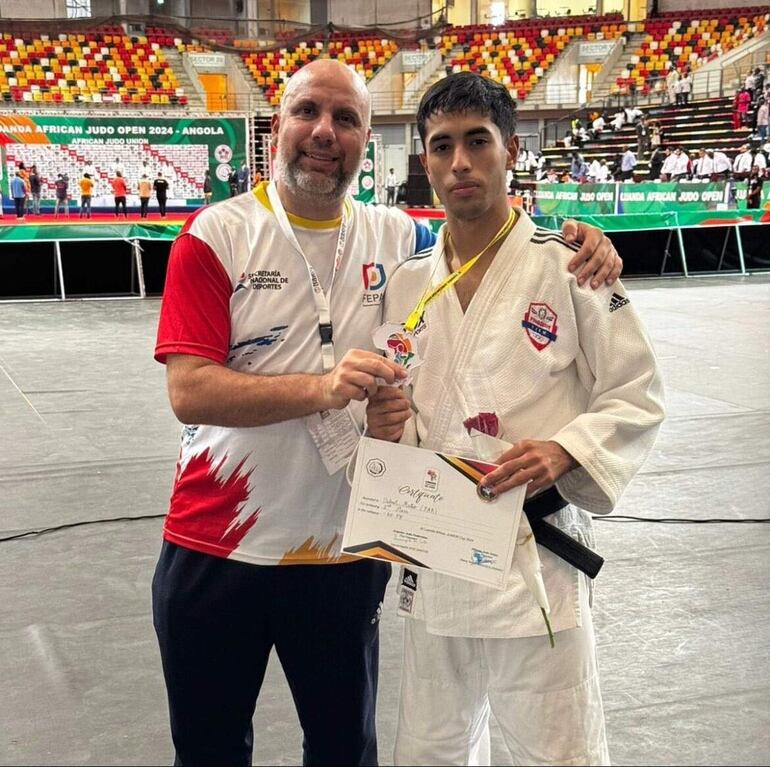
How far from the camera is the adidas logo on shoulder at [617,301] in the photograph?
5.37 feet

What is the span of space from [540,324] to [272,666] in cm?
189

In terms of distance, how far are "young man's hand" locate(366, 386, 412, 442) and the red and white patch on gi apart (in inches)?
10.1

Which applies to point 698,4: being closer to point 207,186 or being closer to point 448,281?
point 207,186

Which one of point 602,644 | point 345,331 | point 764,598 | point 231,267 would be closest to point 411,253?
point 345,331

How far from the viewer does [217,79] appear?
31.9 meters

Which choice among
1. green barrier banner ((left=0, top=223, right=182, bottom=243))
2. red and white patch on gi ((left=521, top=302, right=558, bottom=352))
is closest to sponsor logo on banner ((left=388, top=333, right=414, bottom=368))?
red and white patch on gi ((left=521, top=302, right=558, bottom=352))

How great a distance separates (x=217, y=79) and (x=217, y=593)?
3223 cm

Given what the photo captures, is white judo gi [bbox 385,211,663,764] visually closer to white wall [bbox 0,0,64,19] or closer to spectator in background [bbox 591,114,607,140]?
spectator in background [bbox 591,114,607,140]

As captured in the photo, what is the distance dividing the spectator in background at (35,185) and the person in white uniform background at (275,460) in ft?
65.4

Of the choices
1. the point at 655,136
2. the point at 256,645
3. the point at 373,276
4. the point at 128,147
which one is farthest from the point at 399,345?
the point at 655,136

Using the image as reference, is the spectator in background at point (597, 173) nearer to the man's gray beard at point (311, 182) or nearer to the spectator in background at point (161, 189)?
the spectator in background at point (161, 189)

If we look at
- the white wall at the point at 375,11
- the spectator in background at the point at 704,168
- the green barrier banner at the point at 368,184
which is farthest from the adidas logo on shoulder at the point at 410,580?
the white wall at the point at 375,11

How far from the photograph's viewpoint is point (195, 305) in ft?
5.88

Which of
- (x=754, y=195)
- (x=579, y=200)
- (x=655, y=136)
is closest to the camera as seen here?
(x=754, y=195)
